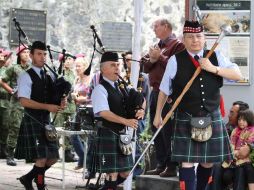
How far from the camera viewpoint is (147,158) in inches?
351

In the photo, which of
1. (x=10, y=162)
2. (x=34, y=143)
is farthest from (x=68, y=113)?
(x=34, y=143)

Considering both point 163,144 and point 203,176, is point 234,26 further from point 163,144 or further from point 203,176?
point 203,176

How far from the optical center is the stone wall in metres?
13.7

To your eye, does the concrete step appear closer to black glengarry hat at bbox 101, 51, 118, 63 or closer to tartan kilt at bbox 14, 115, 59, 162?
tartan kilt at bbox 14, 115, 59, 162

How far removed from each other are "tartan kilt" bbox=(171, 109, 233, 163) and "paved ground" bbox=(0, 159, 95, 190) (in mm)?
2784

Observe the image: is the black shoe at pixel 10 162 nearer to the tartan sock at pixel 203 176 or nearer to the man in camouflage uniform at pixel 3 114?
the man in camouflage uniform at pixel 3 114

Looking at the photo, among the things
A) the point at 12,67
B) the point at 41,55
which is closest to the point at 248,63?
the point at 41,55

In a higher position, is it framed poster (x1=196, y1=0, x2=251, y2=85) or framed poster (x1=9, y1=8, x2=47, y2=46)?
framed poster (x1=9, y1=8, x2=47, y2=46)

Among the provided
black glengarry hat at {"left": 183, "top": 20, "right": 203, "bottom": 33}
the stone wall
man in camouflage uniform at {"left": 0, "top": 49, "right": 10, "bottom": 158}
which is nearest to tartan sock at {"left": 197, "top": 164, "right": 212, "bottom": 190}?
black glengarry hat at {"left": 183, "top": 20, "right": 203, "bottom": 33}

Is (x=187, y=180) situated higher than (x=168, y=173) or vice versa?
(x=187, y=180)

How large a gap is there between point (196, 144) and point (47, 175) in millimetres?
3932

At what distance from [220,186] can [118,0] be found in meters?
7.94

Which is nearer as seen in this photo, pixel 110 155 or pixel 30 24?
pixel 110 155

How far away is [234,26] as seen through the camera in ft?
25.3
